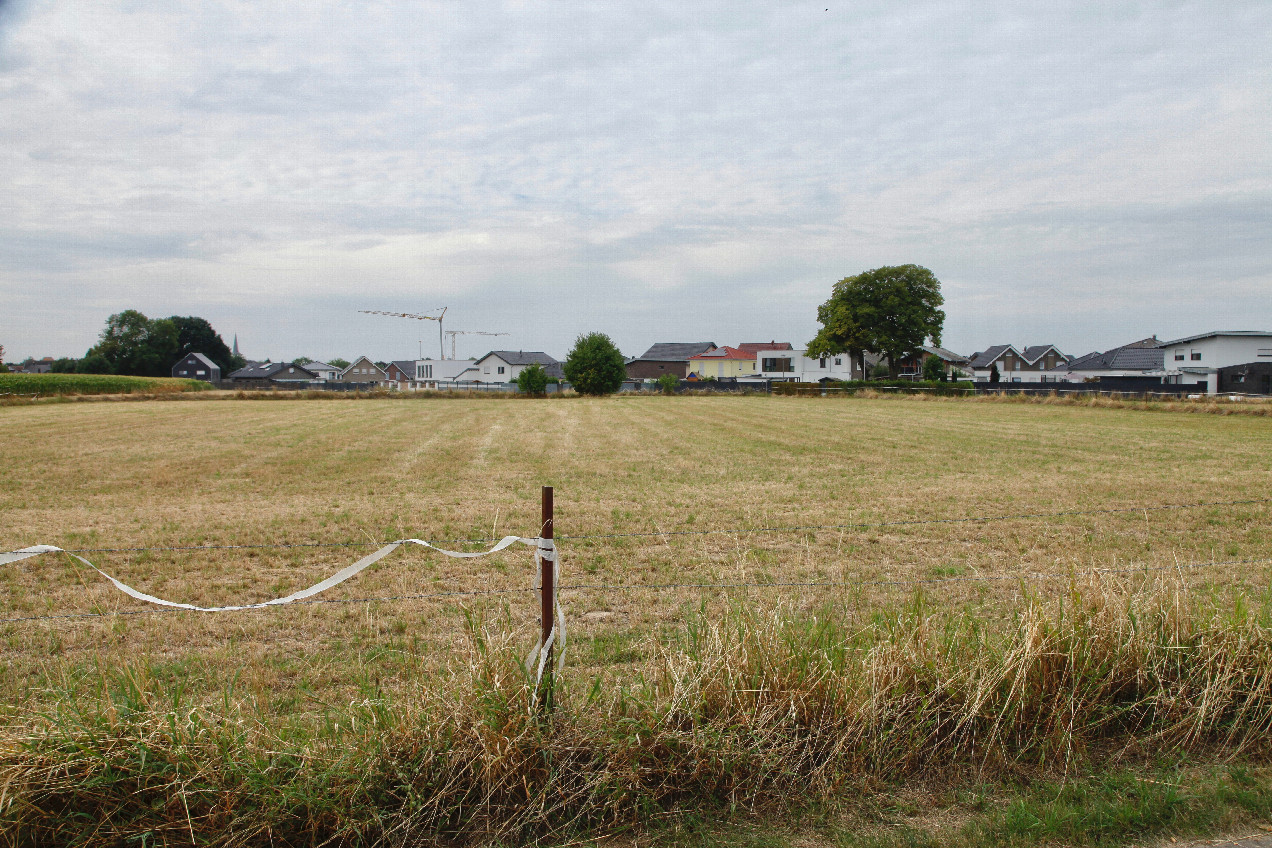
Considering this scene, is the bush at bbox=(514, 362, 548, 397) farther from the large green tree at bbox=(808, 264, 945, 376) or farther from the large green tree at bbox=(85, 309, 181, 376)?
the large green tree at bbox=(85, 309, 181, 376)

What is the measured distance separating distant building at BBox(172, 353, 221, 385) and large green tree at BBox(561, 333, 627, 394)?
220ft

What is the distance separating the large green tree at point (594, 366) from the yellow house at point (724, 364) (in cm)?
4175

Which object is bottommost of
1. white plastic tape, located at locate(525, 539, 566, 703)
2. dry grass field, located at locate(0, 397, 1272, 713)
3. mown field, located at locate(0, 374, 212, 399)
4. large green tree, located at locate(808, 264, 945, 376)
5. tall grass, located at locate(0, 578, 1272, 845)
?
dry grass field, located at locate(0, 397, 1272, 713)

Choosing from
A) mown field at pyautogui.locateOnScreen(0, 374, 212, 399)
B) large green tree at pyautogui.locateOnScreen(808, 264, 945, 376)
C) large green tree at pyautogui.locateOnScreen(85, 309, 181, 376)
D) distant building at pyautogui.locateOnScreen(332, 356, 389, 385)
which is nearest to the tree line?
large green tree at pyautogui.locateOnScreen(85, 309, 181, 376)

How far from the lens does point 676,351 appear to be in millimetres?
115375

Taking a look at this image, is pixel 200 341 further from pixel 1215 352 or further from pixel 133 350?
pixel 1215 352

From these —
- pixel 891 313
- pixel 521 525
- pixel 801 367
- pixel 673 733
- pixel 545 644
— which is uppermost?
pixel 891 313

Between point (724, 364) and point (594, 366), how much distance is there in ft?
150

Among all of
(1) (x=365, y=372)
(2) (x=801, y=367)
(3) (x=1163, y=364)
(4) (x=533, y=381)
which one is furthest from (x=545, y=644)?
(1) (x=365, y=372)

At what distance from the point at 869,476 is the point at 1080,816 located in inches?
486

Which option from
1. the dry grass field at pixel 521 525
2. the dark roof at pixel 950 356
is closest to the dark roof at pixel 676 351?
the dark roof at pixel 950 356

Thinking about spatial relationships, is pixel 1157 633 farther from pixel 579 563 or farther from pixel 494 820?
pixel 579 563

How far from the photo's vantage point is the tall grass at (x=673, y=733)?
→ 3100mm

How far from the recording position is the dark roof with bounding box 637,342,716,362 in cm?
11356
